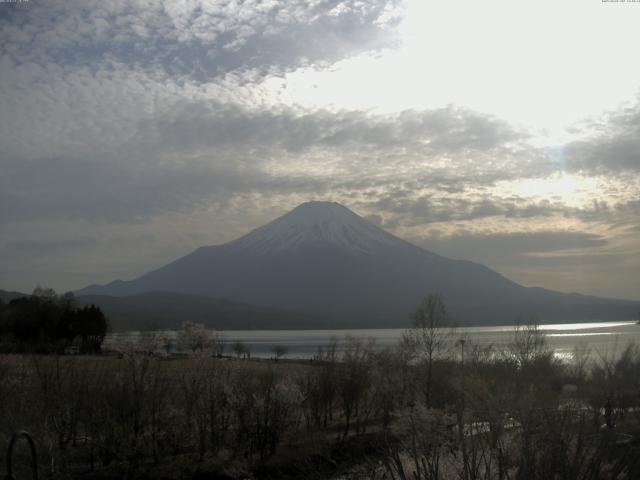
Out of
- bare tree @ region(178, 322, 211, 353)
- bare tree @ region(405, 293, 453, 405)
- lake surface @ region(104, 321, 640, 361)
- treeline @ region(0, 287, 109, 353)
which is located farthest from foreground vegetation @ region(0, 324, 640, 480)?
treeline @ region(0, 287, 109, 353)

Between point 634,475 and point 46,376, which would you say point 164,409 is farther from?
point 634,475

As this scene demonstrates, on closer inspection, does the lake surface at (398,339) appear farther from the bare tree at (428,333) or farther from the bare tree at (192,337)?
the bare tree at (428,333)

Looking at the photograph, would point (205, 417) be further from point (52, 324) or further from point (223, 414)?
point (52, 324)

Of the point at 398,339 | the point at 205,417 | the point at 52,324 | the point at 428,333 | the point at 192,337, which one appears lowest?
the point at 205,417

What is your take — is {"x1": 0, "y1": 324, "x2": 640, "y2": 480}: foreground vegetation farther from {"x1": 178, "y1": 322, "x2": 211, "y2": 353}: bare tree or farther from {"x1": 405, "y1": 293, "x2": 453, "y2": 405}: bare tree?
{"x1": 178, "y1": 322, "x2": 211, "y2": 353}: bare tree

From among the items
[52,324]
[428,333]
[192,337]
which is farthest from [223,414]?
[52,324]

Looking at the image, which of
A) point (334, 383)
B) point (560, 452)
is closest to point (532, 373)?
point (334, 383)

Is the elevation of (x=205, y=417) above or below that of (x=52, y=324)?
below

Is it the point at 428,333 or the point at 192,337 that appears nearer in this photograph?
the point at 428,333

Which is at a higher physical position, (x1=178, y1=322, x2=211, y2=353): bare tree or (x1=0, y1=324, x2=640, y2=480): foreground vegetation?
(x1=178, y1=322, x2=211, y2=353): bare tree

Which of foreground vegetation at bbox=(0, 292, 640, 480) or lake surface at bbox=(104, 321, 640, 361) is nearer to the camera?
foreground vegetation at bbox=(0, 292, 640, 480)

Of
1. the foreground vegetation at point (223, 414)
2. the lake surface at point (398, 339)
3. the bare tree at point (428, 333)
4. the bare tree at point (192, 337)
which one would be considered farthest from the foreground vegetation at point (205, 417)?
the bare tree at point (192, 337)

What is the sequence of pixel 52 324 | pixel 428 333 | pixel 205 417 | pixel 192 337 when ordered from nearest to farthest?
pixel 205 417
pixel 428 333
pixel 192 337
pixel 52 324

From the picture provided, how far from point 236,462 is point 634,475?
53.2ft
